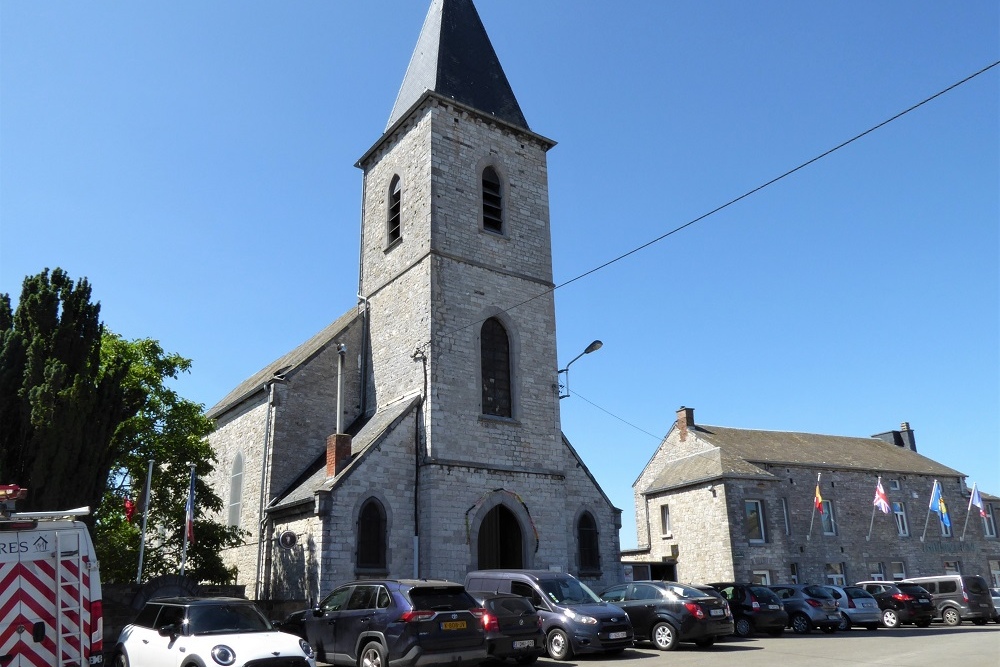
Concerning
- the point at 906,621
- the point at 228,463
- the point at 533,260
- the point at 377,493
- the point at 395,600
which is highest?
the point at 533,260

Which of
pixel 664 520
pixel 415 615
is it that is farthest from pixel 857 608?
pixel 415 615

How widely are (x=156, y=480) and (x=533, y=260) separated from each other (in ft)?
39.8

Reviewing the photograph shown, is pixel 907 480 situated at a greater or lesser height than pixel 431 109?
lesser

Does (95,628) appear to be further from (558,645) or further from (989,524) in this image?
(989,524)

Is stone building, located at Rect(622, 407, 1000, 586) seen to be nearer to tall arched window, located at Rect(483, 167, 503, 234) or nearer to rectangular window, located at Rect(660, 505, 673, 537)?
rectangular window, located at Rect(660, 505, 673, 537)

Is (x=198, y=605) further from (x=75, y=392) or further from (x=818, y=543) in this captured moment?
(x=818, y=543)

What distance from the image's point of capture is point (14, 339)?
1435 centimetres

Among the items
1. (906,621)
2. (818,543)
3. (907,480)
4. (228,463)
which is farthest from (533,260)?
(907,480)

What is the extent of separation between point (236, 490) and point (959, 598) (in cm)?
2209

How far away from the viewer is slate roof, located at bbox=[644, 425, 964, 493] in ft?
98.9

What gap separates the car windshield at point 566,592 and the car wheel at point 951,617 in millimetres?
14766

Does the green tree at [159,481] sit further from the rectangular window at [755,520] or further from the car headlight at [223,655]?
the rectangular window at [755,520]

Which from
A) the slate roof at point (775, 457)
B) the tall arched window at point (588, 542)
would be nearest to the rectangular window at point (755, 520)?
the slate roof at point (775, 457)

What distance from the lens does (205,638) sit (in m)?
8.66
